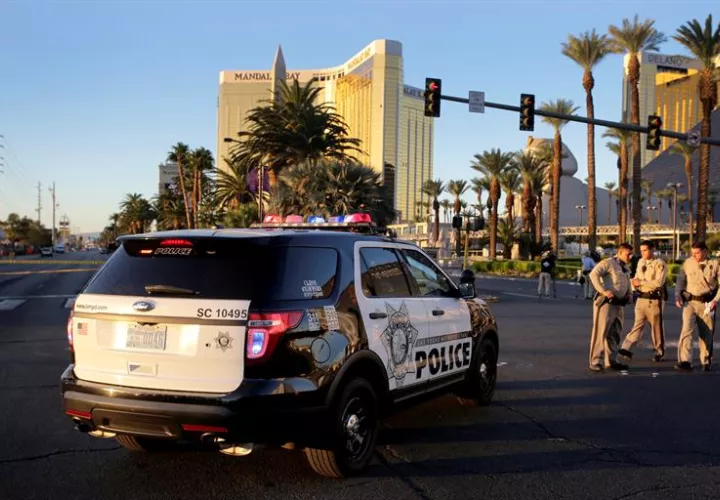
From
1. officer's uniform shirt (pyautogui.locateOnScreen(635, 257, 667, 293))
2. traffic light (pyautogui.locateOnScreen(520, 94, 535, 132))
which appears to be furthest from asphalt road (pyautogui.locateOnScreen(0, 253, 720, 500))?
traffic light (pyautogui.locateOnScreen(520, 94, 535, 132))

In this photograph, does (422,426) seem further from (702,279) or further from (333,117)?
(333,117)

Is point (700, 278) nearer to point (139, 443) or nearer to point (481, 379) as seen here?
point (481, 379)

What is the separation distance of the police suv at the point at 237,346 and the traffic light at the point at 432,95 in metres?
16.7

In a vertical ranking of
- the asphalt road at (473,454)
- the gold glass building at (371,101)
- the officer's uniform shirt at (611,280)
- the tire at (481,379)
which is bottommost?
the asphalt road at (473,454)

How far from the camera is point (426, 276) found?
6648 millimetres

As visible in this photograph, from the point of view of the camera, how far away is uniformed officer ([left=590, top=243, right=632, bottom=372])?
32.7 ft

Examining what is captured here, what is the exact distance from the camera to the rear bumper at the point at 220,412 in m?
4.53

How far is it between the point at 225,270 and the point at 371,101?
150 meters

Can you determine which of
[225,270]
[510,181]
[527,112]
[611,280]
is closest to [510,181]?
[510,181]

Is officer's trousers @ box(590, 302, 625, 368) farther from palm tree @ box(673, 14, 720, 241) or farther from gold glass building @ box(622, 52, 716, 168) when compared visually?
gold glass building @ box(622, 52, 716, 168)

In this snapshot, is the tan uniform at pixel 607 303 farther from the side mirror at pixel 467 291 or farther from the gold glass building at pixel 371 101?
the gold glass building at pixel 371 101

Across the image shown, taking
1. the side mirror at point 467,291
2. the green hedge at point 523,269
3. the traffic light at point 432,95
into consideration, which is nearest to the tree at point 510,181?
the green hedge at point 523,269

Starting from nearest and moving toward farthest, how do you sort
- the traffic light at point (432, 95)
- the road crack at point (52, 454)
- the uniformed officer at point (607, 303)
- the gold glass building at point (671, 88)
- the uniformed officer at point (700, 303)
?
the road crack at point (52, 454)
the uniformed officer at point (607, 303)
the uniformed officer at point (700, 303)
the traffic light at point (432, 95)
the gold glass building at point (671, 88)

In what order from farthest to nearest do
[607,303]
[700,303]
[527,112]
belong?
[527,112], [700,303], [607,303]
